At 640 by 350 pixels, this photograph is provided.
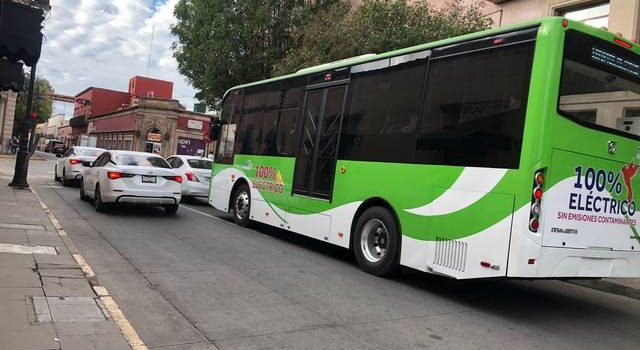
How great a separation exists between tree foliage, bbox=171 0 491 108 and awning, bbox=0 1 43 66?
947 centimetres

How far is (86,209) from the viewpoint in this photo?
13.1m

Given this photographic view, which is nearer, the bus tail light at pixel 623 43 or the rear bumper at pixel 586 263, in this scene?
the rear bumper at pixel 586 263

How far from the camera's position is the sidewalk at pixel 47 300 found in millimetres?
4508

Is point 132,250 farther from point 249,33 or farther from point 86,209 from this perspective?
point 249,33

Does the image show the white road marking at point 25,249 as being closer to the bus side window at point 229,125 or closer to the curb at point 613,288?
the bus side window at point 229,125

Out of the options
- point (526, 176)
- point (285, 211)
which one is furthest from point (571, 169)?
point (285, 211)

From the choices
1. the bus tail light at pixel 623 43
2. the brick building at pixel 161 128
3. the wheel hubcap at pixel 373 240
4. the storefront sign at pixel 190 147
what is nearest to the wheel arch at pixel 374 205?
the wheel hubcap at pixel 373 240

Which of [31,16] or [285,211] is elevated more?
[31,16]

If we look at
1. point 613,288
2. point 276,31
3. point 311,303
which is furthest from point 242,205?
point 276,31

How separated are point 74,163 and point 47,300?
1423cm

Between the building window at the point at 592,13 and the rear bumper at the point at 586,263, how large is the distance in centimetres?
902

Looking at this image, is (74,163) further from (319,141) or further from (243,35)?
(319,141)

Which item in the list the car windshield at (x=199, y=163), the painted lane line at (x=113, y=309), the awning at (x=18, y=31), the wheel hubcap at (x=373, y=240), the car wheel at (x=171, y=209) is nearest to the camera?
the painted lane line at (x=113, y=309)

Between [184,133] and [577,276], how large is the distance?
47641mm
